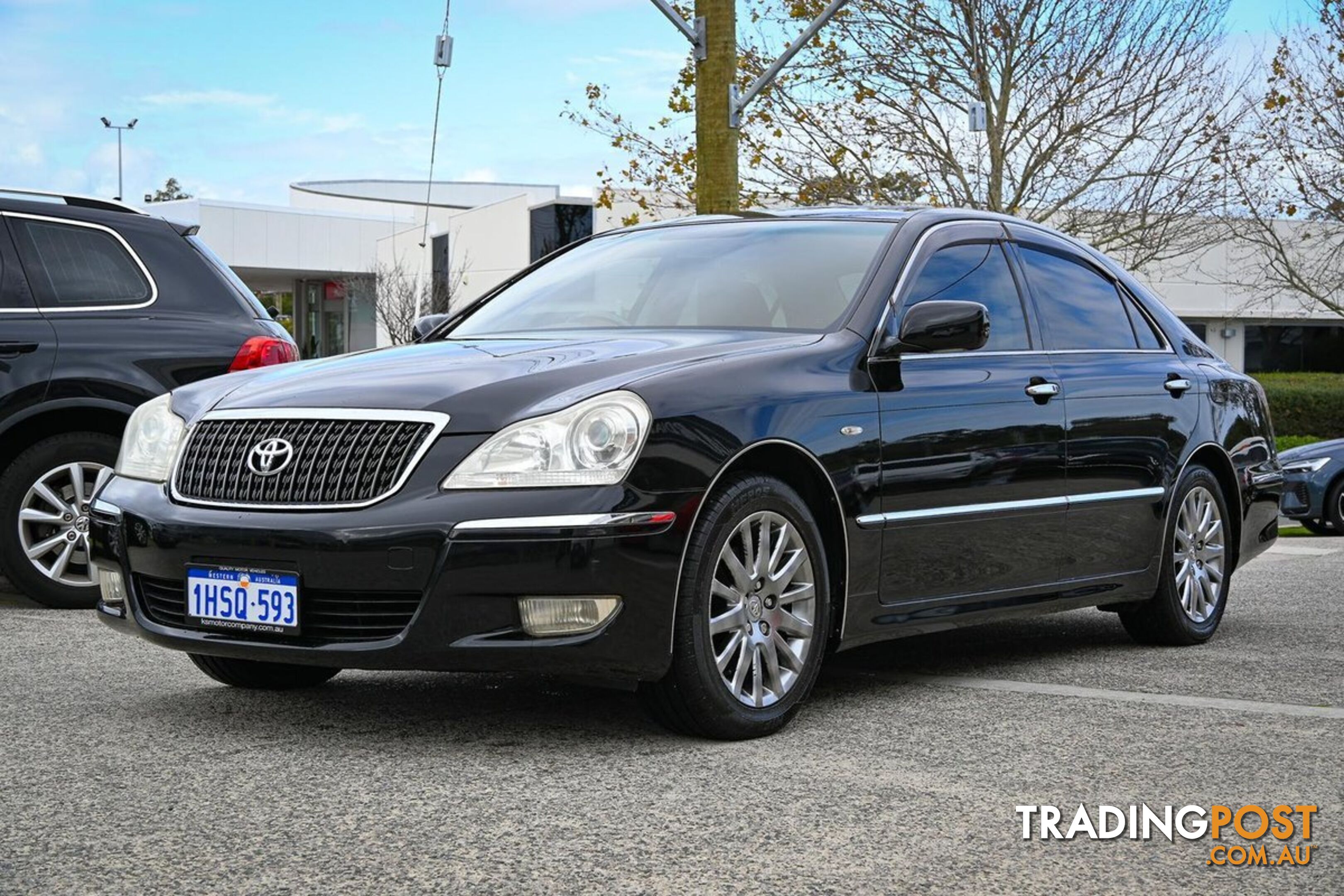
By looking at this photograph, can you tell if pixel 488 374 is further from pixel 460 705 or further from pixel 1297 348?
pixel 1297 348

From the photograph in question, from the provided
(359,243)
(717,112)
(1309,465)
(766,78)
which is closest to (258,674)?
(717,112)

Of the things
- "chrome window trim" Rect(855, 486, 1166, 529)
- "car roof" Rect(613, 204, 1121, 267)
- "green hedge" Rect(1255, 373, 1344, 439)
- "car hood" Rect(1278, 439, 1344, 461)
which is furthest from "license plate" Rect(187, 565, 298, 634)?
"green hedge" Rect(1255, 373, 1344, 439)

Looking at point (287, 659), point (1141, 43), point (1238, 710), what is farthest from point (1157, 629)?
point (1141, 43)

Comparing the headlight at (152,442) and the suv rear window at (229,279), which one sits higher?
the suv rear window at (229,279)

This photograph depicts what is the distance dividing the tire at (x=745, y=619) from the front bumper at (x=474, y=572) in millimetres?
90

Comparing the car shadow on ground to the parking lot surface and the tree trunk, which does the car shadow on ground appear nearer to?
the parking lot surface

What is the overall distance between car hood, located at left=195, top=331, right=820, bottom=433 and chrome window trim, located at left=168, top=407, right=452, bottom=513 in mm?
23

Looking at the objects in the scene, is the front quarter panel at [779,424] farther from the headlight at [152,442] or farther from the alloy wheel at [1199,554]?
the alloy wheel at [1199,554]

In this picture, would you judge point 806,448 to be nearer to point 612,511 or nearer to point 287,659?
point 612,511

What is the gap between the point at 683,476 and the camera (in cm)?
474

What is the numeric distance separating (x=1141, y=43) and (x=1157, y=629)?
764 inches

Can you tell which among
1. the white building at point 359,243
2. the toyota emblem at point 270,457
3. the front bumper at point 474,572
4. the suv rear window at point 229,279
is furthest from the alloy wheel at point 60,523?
the white building at point 359,243

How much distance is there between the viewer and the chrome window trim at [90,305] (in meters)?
8.11

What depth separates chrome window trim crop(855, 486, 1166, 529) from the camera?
546cm
